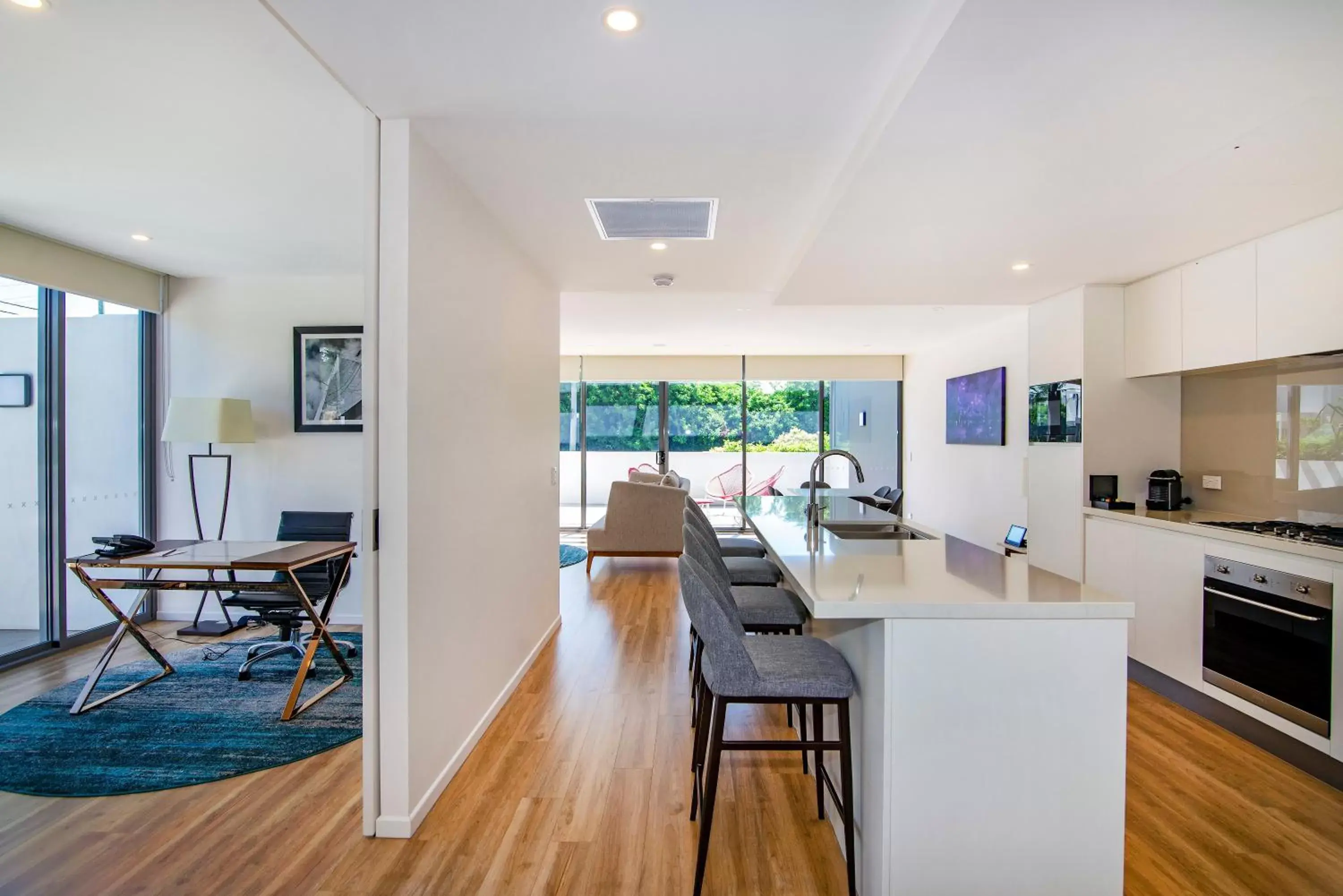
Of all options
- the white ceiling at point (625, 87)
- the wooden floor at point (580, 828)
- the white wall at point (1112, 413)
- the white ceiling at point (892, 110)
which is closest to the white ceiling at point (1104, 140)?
the white ceiling at point (892, 110)

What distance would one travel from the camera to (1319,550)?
231 cm

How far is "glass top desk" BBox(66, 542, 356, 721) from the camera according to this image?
2789 millimetres

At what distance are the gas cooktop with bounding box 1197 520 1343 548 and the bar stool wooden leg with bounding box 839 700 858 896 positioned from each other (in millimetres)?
2118

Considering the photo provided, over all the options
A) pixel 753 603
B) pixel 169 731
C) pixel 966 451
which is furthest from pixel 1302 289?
pixel 169 731

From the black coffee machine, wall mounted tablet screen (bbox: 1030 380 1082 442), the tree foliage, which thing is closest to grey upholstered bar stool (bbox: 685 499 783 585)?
wall mounted tablet screen (bbox: 1030 380 1082 442)

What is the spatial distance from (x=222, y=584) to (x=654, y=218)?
2.61 metres

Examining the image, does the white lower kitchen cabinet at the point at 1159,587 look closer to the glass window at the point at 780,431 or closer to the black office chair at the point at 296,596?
the black office chair at the point at 296,596

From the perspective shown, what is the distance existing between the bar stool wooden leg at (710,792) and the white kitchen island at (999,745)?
330 mm

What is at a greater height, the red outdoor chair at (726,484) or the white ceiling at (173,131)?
the white ceiling at (173,131)

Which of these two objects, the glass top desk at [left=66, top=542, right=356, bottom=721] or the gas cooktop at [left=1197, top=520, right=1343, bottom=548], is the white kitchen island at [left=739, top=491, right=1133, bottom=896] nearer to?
the gas cooktop at [left=1197, top=520, right=1343, bottom=548]

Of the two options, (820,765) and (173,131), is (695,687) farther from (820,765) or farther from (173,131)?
(173,131)

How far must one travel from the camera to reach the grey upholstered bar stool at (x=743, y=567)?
2658mm

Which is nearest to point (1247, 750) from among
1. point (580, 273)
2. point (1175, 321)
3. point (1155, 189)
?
point (1175, 321)

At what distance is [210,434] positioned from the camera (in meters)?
3.77
